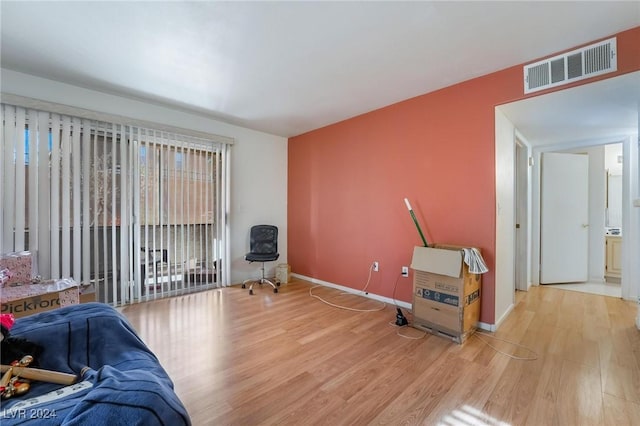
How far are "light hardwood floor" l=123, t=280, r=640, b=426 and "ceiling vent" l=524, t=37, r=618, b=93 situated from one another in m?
2.24

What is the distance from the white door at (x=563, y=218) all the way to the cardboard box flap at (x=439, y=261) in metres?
2.93

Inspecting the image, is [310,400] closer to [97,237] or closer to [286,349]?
[286,349]

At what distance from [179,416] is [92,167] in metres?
3.31

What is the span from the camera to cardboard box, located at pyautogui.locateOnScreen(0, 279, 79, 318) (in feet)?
6.89

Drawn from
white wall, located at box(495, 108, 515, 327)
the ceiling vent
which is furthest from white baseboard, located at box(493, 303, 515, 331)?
the ceiling vent

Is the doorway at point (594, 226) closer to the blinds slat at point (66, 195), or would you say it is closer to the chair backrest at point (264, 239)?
the chair backrest at point (264, 239)

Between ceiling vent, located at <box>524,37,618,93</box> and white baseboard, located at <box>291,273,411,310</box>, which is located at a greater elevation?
ceiling vent, located at <box>524,37,618,93</box>

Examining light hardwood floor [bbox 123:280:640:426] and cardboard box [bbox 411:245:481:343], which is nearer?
light hardwood floor [bbox 123:280:640:426]

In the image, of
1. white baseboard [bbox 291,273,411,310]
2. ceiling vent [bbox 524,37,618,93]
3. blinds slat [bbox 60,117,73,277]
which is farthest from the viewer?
white baseboard [bbox 291,273,411,310]

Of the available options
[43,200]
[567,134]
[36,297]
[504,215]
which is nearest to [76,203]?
[43,200]

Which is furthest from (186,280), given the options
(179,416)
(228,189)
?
(179,416)

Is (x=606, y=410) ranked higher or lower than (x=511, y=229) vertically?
lower

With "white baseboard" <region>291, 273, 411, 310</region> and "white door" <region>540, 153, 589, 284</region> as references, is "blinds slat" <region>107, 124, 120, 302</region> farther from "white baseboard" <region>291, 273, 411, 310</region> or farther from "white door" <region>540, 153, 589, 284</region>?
"white door" <region>540, 153, 589, 284</region>

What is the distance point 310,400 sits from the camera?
164cm
